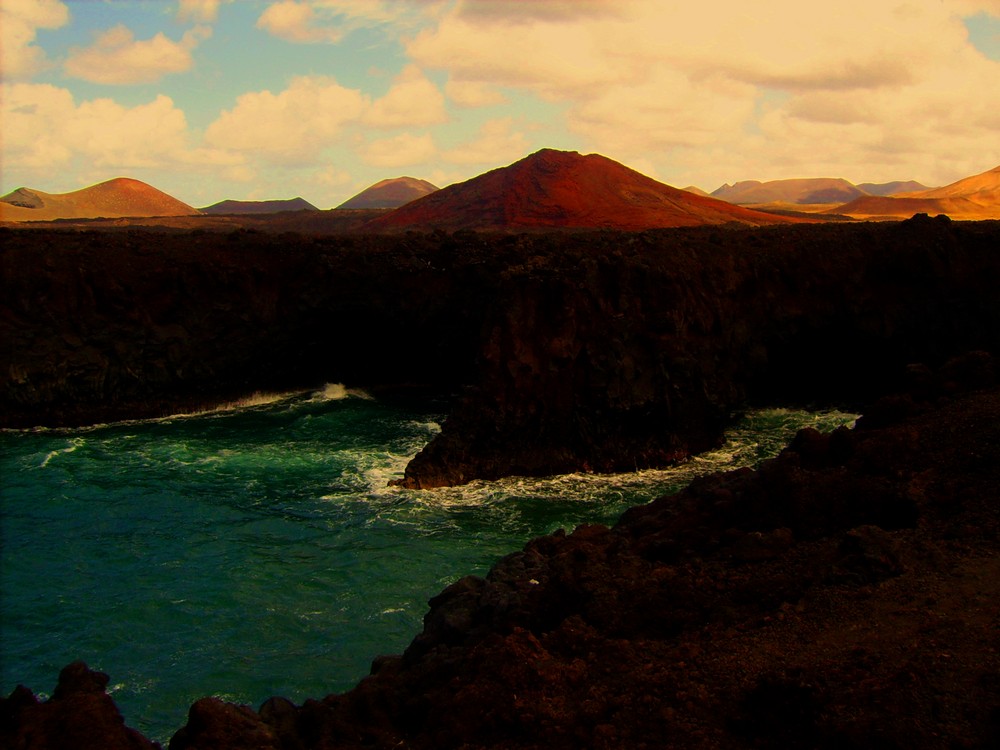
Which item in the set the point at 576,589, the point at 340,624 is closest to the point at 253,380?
the point at 340,624

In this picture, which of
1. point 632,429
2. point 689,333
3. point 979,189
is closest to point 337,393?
point 632,429

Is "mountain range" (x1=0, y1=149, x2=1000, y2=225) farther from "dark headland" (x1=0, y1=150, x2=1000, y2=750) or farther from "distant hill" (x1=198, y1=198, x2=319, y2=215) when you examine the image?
"distant hill" (x1=198, y1=198, x2=319, y2=215)

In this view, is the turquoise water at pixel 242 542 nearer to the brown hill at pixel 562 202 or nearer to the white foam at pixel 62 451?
the white foam at pixel 62 451

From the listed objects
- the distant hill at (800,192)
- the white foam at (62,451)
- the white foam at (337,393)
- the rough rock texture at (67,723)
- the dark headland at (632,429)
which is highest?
the distant hill at (800,192)

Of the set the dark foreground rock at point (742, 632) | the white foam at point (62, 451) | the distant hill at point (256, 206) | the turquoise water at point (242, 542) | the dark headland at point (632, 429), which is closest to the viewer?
the dark foreground rock at point (742, 632)

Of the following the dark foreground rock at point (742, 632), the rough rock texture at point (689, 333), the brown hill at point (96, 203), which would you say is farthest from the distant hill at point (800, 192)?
the dark foreground rock at point (742, 632)

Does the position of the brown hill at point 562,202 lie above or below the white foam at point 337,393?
above

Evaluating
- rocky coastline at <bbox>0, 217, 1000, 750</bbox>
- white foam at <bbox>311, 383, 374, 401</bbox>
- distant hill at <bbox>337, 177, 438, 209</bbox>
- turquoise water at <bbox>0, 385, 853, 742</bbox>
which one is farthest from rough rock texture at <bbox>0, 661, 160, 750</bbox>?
distant hill at <bbox>337, 177, 438, 209</bbox>
